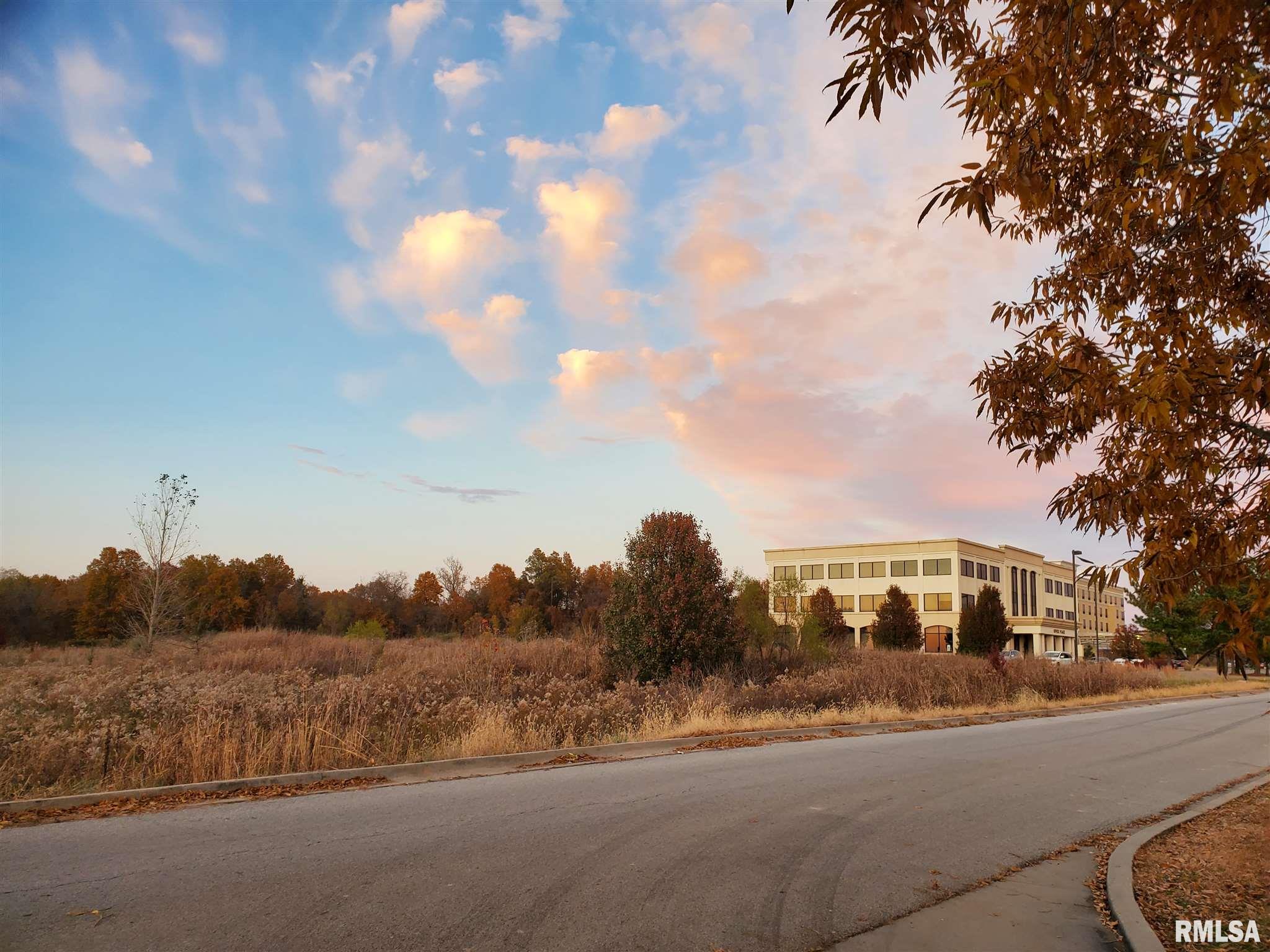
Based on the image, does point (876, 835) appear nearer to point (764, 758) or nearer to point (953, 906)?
point (953, 906)

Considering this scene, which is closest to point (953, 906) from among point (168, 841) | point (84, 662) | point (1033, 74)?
point (1033, 74)

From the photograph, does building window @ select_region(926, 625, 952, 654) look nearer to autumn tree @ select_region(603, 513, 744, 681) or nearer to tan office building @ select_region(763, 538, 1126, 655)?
tan office building @ select_region(763, 538, 1126, 655)

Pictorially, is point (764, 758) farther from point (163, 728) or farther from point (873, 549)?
point (873, 549)

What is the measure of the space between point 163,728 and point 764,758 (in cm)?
A: 826

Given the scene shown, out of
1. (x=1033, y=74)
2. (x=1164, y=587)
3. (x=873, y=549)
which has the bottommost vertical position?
(x=1164, y=587)

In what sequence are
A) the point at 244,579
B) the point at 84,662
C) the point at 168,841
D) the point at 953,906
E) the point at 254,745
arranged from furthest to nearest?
the point at 244,579 < the point at 84,662 < the point at 254,745 < the point at 168,841 < the point at 953,906

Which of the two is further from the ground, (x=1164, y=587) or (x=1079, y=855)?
(x=1164, y=587)

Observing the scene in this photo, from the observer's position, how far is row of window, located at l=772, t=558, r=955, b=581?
87938 millimetres

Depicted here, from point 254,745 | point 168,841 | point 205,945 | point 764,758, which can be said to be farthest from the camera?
point 764,758

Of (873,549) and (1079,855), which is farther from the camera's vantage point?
(873,549)

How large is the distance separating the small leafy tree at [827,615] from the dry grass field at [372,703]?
16104 mm

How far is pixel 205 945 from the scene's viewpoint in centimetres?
463

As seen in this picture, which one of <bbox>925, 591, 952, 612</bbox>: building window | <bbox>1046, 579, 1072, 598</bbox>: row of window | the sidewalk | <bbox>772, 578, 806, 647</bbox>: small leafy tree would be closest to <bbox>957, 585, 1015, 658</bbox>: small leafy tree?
<bbox>772, 578, 806, 647</bbox>: small leafy tree

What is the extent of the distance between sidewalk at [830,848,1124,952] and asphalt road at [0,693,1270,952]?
0.66 ft
